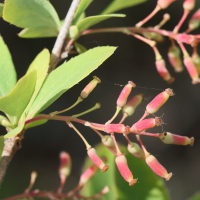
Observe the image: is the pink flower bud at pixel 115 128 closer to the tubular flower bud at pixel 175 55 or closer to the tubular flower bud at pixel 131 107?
the tubular flower bud at pixel 131 107

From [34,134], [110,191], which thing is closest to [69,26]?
[110,191]

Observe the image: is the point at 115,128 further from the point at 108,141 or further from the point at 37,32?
the point at 37,32

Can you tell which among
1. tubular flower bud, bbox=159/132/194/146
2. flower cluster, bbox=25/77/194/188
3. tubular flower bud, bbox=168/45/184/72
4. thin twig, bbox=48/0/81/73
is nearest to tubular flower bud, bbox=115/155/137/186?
flower cluster, bbox=25/77/194/188

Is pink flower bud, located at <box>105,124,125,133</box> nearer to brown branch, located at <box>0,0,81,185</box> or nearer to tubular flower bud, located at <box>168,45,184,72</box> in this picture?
brown branch, located at <box>0,0,81,185</box>

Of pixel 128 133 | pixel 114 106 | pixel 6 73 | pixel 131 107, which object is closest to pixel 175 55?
pixel 131 107

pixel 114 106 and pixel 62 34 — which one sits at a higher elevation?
pixel 62 34

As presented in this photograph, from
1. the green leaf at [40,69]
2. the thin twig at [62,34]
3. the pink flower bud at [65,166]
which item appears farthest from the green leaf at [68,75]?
the pink flower bud at [65,166]

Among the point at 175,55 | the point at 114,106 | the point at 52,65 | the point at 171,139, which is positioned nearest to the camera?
the point at 171,139
